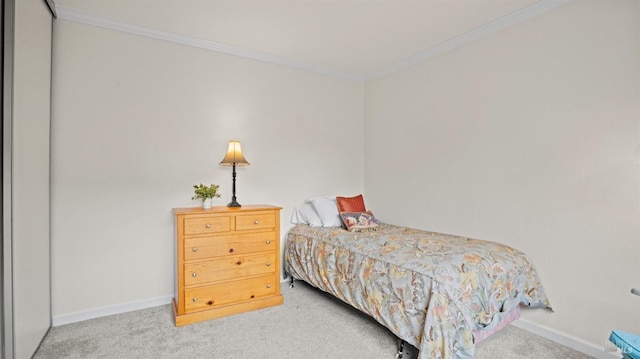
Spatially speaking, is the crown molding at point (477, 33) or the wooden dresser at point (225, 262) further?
the wooden dresser at point (225, 262)

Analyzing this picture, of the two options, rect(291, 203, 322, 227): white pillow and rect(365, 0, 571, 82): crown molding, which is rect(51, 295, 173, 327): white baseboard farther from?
rect(365, 0, 571, 82): crown molding

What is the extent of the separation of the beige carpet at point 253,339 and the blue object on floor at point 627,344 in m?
0.81

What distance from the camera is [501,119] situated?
105 inches

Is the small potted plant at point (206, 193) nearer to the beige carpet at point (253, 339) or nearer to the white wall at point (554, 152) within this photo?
the beige carpet at point (253, 339)

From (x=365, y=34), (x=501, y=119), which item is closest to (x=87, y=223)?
(x=365, y=34)

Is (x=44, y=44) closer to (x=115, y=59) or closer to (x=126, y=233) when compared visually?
(x=115, y=59)

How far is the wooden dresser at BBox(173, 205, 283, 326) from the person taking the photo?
8.45 feet

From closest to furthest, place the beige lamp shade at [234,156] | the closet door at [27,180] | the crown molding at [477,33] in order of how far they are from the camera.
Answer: the closet door at [27,180], the crown molding at [477,33], the beige lamp shade at [234,156]

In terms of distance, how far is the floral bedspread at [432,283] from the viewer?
5.86ft

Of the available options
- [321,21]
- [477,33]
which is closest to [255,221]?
[321,21]

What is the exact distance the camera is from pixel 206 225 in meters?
2.67

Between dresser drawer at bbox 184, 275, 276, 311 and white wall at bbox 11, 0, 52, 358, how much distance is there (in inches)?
37.4

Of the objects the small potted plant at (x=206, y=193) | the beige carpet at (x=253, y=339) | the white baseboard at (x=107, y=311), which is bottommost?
the beige carpet at (x=253, y=339)

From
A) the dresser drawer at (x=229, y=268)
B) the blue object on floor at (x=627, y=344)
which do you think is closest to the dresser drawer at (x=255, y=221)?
the dresser drawer at (x=229, y=268)
